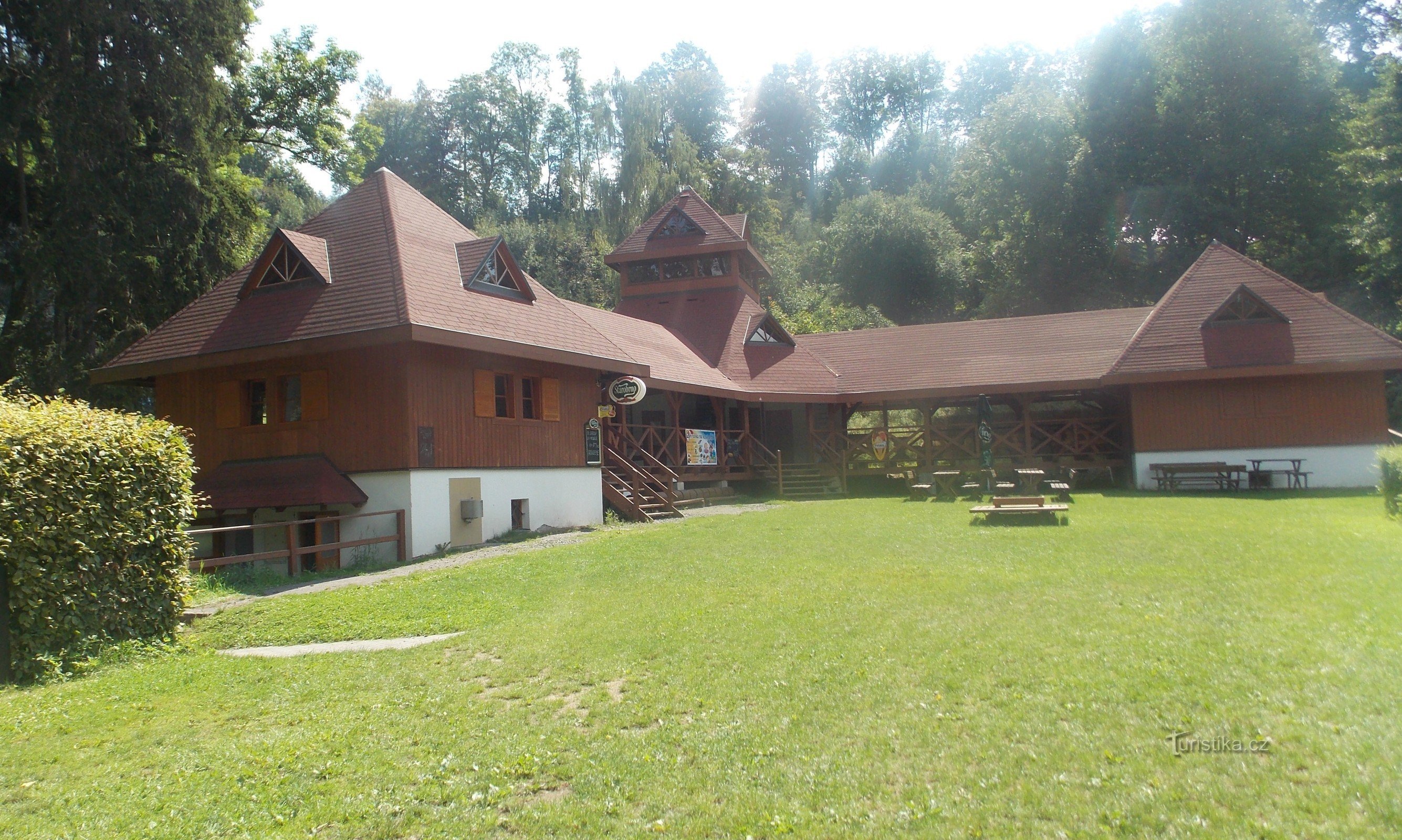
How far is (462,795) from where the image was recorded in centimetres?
498

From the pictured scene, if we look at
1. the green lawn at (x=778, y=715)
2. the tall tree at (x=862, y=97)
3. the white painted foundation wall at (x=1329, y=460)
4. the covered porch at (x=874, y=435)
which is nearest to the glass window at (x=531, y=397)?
the covered porch at (x=874, y=435)

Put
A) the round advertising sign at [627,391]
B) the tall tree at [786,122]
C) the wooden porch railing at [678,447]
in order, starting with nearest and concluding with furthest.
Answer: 1. the round advertising sign at [627,391]
2. the wooden porch railing at [678,447]
3. the tall tree at [786,122]

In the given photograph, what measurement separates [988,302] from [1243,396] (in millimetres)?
24186

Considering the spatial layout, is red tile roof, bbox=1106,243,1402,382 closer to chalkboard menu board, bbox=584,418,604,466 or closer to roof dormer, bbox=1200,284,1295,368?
roof dormer, bbox=1200,284,1295,368

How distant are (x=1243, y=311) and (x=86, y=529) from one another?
2478 centimetres

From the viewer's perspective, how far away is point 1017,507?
622 inches

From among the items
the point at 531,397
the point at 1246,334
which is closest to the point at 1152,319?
the point at 1246,334

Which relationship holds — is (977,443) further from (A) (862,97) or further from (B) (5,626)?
(A) (862,97)

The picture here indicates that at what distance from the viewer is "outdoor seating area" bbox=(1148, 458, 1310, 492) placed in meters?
22.6

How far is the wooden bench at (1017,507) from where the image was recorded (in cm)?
1571

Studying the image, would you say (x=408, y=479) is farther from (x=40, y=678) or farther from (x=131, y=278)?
(x=131, y=278)

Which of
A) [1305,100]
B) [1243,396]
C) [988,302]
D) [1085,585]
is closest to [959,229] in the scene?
[988,302]

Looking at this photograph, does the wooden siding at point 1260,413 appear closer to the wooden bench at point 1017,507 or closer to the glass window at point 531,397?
the wooden bench at point 1017,507

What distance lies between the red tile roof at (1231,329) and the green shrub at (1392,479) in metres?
7.65
